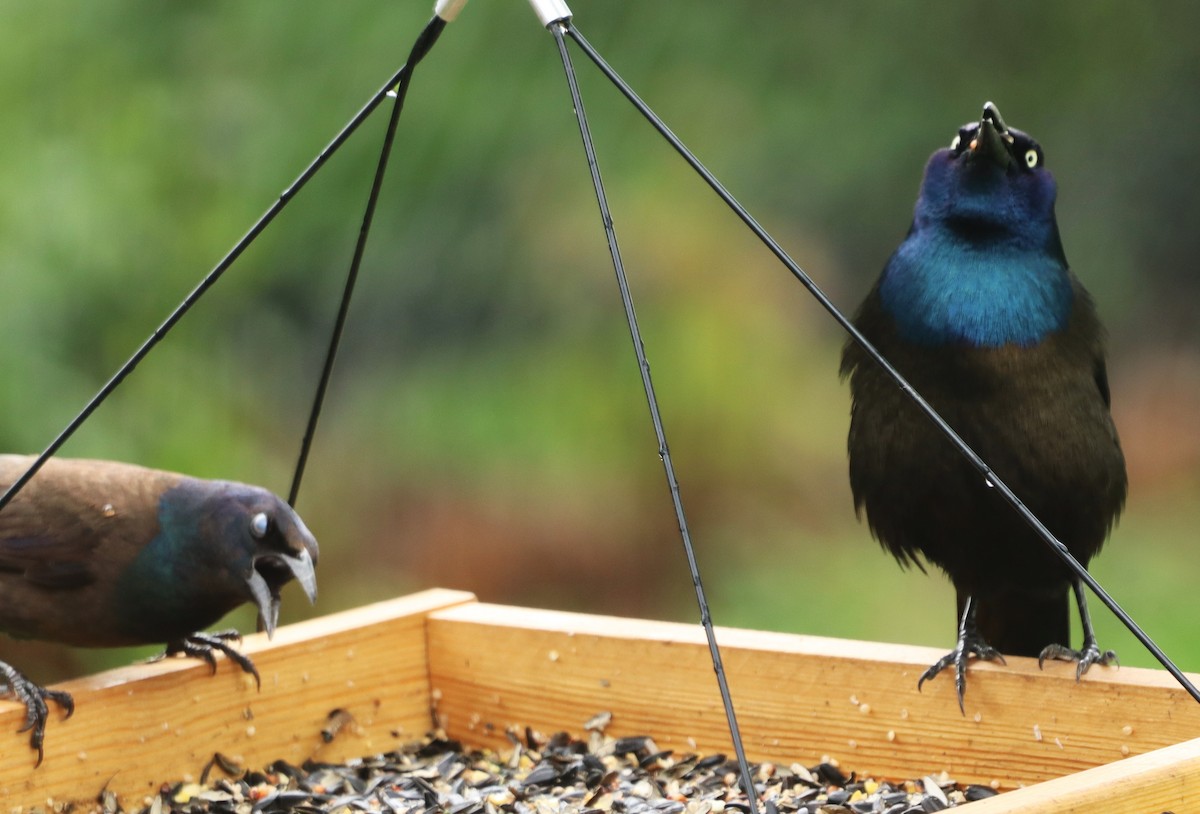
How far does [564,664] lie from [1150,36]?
333 centimetres

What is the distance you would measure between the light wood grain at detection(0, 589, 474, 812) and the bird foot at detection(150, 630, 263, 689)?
2cm

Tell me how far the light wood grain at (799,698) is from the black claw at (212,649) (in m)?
0.40

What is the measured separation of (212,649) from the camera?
2.69m

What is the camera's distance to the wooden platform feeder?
232cm

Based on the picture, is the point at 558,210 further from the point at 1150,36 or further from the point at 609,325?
the point at 1150,36

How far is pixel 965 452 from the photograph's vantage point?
1893mm

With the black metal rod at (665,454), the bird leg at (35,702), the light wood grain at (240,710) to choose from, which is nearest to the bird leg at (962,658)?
the black metal rod at (665,454)

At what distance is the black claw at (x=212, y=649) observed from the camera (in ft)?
8.56

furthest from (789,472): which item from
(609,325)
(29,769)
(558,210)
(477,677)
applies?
(29,769)

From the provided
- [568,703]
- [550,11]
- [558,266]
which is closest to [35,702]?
[568,703]

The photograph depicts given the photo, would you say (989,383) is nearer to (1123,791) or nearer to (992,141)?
(992,141)

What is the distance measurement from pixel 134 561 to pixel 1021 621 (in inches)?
64.9

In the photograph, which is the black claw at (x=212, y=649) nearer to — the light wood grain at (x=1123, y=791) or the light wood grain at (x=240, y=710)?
the light wood grain at (x=240, y=710)

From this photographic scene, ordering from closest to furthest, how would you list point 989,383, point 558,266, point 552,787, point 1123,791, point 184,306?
point 1123,791 < point 184,306 < point 552,787 < point 989,383 < point 558,266
